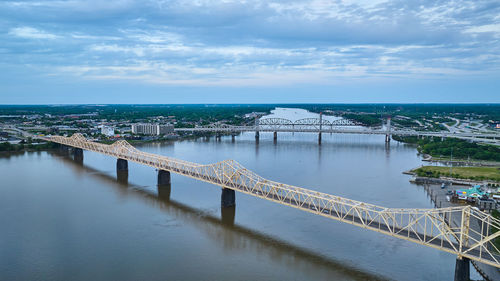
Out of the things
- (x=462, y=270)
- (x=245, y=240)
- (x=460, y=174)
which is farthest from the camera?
(x=460, y=174)

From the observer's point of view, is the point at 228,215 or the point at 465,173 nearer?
the point at 228,215

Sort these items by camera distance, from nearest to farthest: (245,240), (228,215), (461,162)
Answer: (245,240), (228,215), (461,162)

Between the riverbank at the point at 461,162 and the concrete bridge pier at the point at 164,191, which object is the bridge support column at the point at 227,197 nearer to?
the concrete bridge pier at the point at 164,191

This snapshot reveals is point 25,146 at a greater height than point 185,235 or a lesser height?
greater

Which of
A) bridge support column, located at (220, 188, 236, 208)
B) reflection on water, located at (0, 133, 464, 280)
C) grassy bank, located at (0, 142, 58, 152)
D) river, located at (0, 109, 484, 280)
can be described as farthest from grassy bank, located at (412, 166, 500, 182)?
grassy bank, located at (0, 142, 58, 152)

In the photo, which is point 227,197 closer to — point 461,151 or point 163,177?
point 163,177

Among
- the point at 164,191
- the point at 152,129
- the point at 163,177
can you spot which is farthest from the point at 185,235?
the point at 152,129
